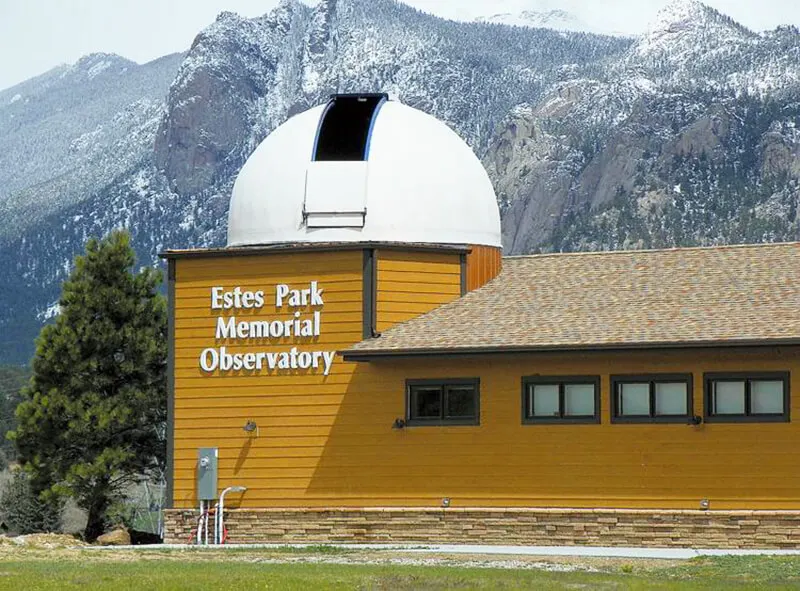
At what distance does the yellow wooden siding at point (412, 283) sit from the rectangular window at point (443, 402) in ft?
4.95

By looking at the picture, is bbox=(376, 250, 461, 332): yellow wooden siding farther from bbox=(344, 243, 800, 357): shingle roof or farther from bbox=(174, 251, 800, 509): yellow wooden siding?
bbox=(344, 243, 800, 357): shingle roof

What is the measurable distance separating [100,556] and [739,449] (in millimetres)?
11504

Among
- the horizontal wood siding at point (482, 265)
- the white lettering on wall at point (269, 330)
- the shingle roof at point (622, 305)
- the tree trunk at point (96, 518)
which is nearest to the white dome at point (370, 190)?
the horizontal wood siding at point (482, 265)

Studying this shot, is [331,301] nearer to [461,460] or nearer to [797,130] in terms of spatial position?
[461,460]

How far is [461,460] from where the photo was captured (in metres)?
35.4

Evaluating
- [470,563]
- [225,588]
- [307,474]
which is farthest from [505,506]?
[225,588]

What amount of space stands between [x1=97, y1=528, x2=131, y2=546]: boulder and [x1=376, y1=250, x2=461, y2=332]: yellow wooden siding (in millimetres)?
8571

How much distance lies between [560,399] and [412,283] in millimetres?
4218

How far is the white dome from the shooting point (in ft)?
122

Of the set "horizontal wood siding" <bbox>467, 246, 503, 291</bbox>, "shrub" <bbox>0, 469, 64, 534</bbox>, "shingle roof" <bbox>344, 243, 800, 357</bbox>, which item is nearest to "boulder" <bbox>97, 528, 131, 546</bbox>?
"shingle roof" <bbox>344, 243, 800, 357</bbox>

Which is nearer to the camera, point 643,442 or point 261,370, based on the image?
point 643,442

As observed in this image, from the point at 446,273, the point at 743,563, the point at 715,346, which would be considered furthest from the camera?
the point at 446,273

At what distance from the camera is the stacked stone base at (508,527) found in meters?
32.8

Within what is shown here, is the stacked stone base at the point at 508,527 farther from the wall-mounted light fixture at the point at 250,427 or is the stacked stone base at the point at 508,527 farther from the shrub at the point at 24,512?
the shrub at the point at 24,512
